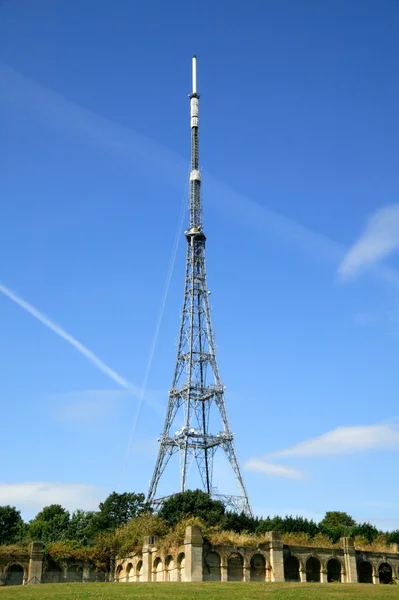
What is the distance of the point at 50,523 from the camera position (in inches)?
4055

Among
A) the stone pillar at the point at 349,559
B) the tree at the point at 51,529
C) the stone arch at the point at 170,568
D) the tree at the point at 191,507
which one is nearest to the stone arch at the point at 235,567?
the stone arch at the point at 170,568

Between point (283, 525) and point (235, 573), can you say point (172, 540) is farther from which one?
point (283, 525)

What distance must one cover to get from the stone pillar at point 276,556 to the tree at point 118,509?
3896 cm

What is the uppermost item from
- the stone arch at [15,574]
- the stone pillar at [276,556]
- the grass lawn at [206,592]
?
the stone pillar at [276,556]

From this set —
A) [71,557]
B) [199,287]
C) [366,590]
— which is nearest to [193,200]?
[199,287]

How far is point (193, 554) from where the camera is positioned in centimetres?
4719

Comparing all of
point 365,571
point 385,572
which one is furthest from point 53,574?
point 385,572

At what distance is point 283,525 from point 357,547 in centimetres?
1635

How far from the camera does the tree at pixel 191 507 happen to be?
6975 centimetres

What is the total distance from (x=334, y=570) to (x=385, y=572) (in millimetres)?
6017

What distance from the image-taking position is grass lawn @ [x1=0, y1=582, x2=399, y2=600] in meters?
33.5

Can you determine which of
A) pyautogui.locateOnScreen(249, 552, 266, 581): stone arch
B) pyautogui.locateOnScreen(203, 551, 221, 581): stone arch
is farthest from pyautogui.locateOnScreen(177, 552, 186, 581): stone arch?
pyautogui.locateOnScreen(249, 552, 266, 581): stone arch

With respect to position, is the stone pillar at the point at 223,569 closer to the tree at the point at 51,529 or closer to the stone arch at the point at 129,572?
the stone arch at the point at 129,572

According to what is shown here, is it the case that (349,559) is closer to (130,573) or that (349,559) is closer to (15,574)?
(130,573)
